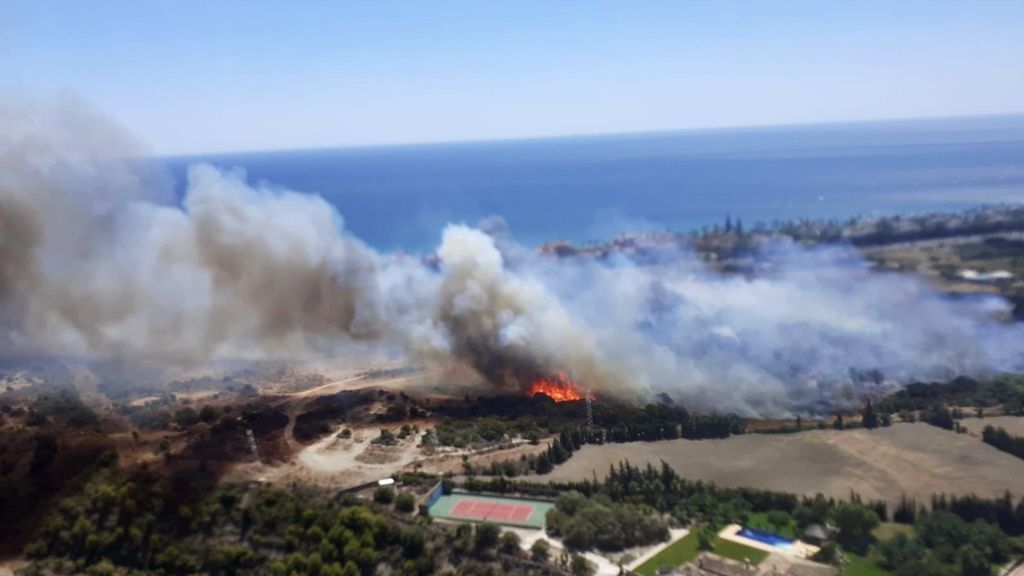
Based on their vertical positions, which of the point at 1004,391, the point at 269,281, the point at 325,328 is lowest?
the point at 1004,391

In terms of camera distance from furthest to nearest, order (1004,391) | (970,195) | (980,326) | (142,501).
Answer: (970,195), (980,326), (1004,391), (142,501)

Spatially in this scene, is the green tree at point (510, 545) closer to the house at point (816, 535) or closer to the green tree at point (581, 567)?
the green tree at point (581, 567)

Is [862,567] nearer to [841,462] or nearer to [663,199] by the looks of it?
[841,462]

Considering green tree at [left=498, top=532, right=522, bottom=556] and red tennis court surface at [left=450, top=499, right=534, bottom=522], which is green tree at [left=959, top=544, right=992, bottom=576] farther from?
red tennis court surface at [left=450, top=499, right=534, bottom=522]

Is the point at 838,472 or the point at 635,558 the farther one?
the point at 838,472

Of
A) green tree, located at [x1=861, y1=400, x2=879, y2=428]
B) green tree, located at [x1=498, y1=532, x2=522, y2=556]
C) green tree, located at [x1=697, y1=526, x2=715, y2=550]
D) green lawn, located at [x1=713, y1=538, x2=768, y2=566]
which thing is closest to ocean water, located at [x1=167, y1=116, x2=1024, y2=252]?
green tree, located at [x1=861, y1=400, x2=879, y2=428]

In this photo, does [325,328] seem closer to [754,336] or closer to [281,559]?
[281,559]

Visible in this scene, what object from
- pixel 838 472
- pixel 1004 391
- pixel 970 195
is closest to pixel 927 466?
pixel 838 472
